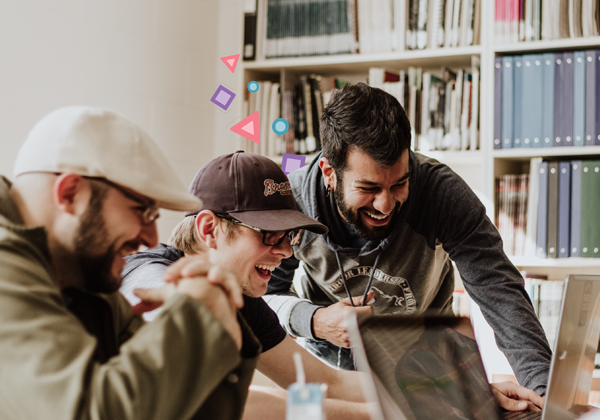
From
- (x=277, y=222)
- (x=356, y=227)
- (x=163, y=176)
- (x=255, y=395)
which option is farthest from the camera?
(x=356, y=227)

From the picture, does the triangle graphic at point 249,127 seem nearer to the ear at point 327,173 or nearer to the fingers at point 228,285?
the ear at point 327,173

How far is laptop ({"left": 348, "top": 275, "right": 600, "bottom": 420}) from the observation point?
743mm

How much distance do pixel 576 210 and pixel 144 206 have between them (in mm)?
1886

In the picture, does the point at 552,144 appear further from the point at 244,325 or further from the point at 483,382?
the point at 244,325

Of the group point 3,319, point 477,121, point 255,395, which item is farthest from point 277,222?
point 477,121

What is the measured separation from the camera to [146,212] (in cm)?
70

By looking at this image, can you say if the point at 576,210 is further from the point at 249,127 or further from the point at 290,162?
the point at 249,127

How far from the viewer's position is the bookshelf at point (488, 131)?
215 cm

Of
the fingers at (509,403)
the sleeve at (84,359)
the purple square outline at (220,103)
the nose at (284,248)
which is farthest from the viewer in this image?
the purple square outline at (220,103)

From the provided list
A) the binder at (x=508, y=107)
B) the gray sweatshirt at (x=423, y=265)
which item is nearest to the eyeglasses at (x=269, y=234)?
the gray sweatshirt at (x=423, y=265)

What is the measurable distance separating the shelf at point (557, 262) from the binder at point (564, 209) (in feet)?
0.09

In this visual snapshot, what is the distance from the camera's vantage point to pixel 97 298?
2.42ft

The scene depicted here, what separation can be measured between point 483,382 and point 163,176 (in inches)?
24.1

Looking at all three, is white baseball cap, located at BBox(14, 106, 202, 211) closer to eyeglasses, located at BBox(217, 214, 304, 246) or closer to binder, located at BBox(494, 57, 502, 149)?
eyeglasses, located at BBox(217, 214, 304, 246)
